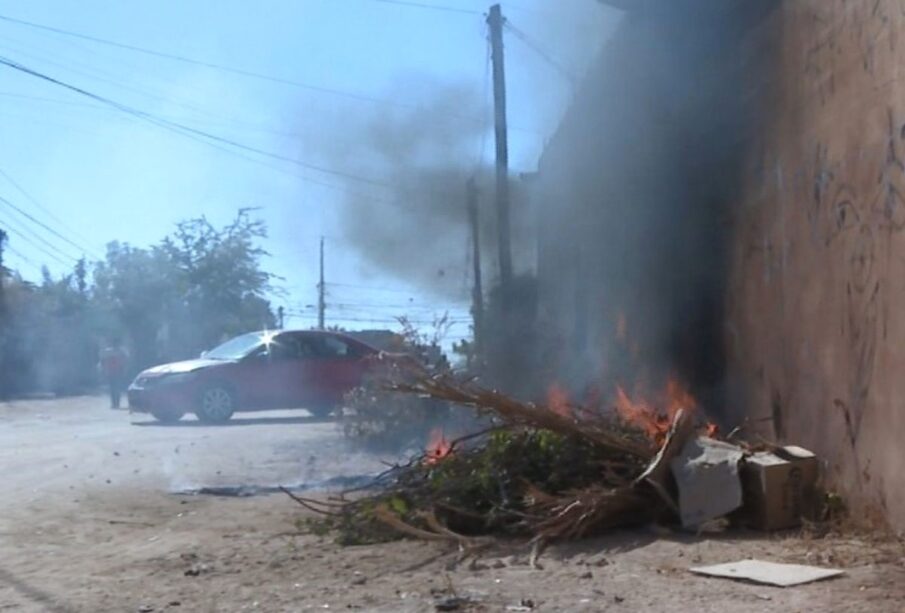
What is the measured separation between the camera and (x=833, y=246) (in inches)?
326

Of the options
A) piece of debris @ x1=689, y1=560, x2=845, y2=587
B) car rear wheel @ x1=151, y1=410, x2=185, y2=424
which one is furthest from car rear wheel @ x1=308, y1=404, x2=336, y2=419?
piece of debris @ x1=689, y1=560, x2=845, y2=587

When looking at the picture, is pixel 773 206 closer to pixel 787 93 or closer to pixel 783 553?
pixel 787 93

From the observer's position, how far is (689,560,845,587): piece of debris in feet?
20.8

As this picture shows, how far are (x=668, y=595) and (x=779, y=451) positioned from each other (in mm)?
2237

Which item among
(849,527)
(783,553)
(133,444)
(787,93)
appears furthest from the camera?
(133,444)

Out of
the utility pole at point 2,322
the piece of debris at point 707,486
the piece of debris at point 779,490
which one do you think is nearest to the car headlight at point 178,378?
the piece of debris at point 707,486

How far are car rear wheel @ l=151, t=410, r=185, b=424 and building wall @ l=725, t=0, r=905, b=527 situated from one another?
458 inches

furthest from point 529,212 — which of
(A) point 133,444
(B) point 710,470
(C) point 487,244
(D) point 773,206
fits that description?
(B) point 710,470

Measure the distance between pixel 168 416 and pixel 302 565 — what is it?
12859 mm

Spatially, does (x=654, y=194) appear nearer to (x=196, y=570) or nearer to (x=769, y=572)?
(x=196, y=570)

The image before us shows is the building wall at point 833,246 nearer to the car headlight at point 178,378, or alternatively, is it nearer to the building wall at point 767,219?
the building wall at point 767,219

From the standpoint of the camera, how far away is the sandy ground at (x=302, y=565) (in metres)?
6.33

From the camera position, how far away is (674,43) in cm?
1348

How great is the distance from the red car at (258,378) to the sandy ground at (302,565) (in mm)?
7929
